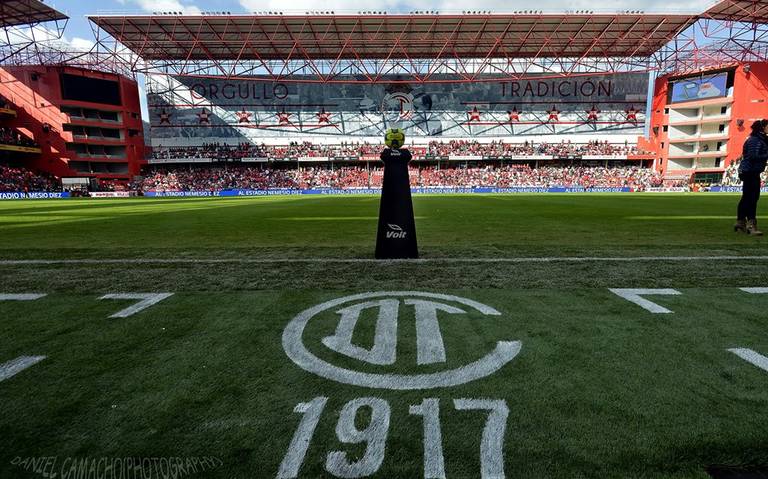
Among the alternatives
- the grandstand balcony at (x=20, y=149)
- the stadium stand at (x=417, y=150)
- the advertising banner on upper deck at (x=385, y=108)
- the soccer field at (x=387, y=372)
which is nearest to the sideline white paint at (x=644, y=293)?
the soccer field at (x=387, y=372)

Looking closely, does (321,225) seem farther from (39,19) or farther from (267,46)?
(39,19)

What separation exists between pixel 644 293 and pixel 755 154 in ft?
18.0

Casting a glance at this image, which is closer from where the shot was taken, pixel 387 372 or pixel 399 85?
pixel 387 372

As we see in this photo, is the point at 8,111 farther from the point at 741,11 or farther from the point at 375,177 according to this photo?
the point at 741,11

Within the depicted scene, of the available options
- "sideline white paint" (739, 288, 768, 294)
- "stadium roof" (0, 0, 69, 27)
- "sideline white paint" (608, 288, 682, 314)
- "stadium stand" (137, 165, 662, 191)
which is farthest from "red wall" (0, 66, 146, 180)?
"sideline white paint" (739, 288, 768, 294)

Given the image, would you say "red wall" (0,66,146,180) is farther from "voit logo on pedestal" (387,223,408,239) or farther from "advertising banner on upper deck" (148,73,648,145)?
"voit logo on pedestal" (387,223,408,239)

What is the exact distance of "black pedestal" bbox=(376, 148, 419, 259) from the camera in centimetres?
587

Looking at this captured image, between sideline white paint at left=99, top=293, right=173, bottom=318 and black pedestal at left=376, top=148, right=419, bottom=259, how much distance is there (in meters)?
2.99

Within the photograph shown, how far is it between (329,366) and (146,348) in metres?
1.36

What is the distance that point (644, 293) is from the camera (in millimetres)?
4094

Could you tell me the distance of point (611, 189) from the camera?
4641 centimetres

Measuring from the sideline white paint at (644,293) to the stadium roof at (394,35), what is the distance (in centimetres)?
4596

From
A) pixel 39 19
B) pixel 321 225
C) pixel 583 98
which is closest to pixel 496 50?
pixel 583 98

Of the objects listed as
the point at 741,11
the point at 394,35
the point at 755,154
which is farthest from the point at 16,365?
the point at 741,11
